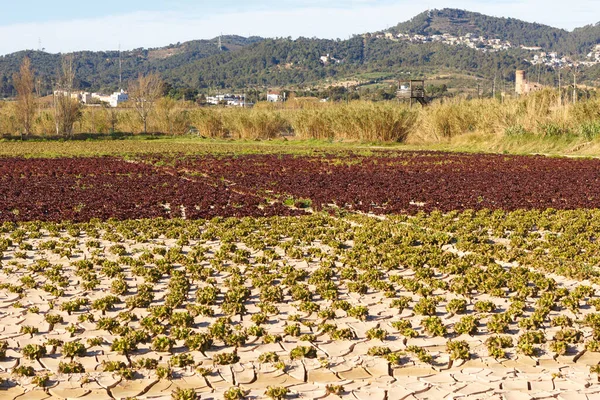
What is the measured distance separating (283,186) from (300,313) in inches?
484

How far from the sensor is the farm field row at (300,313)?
5941 mm

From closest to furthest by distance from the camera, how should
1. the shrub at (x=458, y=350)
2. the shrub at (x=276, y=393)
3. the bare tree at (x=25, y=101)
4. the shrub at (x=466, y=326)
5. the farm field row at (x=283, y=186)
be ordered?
1. the shrub at (x=276, y=393)
2. the shrub at (x=458, y=350)
3. the shrub at (x=466, y=326)
4. the farm field row at (x=283, y=186)
5. the bare tree at (x=25, y=101)

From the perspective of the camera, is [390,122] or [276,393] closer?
[276,393]

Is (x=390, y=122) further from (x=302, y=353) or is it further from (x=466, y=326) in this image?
(x=302, y=353)

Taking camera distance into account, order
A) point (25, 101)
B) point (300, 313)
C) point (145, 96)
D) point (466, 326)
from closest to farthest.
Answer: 1. point (466, 326)
2. point (300, 313)
3. point (25, 101)
4. point (145, 96)

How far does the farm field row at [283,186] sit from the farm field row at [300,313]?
2.93 metres

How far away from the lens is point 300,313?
307 inches

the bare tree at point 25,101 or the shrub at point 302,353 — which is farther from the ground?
the bare tree at point 25,101

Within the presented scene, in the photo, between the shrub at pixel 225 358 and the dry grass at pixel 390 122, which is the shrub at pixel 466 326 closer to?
the shrub at pixel 225 358

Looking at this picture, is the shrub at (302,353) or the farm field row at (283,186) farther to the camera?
the farm field row at (283,186)

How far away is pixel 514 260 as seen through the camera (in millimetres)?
10445

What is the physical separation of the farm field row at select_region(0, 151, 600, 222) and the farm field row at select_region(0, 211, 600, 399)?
2932 mm

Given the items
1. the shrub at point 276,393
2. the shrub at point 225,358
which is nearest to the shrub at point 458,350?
the shrub at point 276,393

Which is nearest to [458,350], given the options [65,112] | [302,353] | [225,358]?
[302,353]
